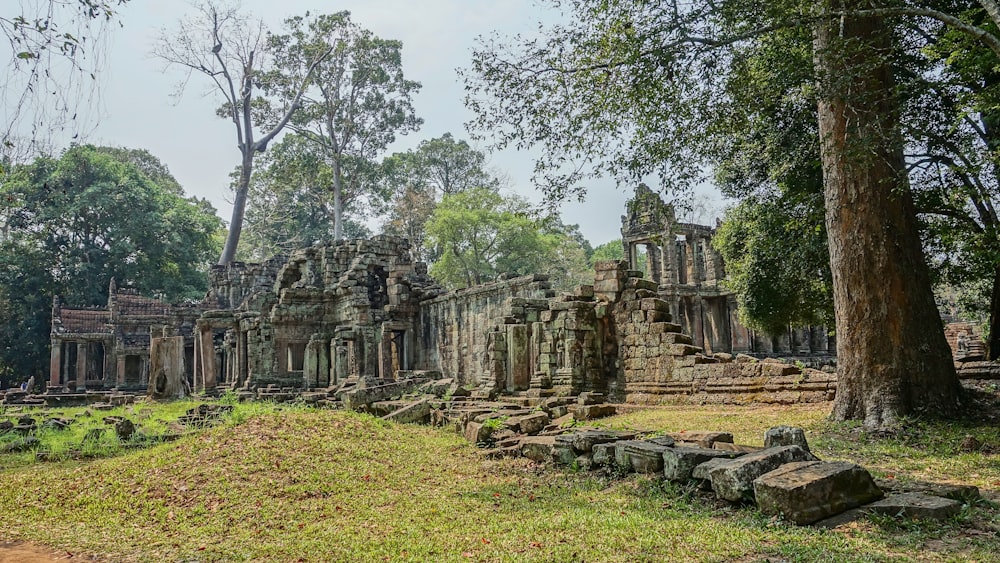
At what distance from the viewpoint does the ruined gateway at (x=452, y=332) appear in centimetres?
1417

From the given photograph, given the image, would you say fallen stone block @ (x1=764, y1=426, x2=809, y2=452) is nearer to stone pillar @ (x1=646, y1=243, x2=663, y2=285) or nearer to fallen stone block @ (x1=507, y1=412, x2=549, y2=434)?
fallen stone block @ (x1=507, y1=412, x2=549, y2=434)

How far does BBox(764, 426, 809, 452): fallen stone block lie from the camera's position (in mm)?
6266

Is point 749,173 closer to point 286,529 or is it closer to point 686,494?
point 686,494

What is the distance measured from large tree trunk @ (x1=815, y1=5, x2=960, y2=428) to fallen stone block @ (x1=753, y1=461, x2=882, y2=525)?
4.51 metres

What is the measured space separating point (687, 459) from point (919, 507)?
1958mm

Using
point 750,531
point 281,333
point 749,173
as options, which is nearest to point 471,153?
point 281,333

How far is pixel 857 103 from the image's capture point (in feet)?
31.1

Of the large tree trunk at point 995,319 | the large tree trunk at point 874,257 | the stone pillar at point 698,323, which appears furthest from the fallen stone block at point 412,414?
the stone pillar at point 698,323

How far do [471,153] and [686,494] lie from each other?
47.3 meters

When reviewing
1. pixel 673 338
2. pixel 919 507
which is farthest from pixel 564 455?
pixel 673 338

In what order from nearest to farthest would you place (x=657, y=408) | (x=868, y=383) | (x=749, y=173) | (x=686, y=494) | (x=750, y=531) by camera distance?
1. (x=750, y=531)
2. (x=686, y=494)
3. (x=868, y=383)
4. (x=657, y=408)
5. (x=749, y=173)

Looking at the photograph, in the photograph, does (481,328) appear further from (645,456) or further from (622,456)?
(645,456)

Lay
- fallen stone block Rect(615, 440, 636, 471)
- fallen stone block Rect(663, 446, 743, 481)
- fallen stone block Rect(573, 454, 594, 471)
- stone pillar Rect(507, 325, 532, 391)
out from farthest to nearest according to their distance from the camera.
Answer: stone pillar Rect(507, 325, 532, 391) → fallen stone block Rect(573, 454, 594, 471) → fallen stone block Rect(615, 440, 636, 471) → fallen stone block Rect(663, 446, 743, 481)

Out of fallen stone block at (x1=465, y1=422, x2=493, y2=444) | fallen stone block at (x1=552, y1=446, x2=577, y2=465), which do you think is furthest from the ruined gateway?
fallen stone block at (x1=552, y1=446, x2=577, y2=465)
